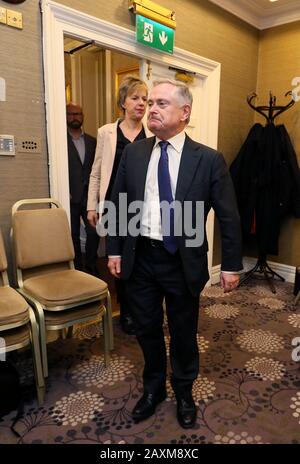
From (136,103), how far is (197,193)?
1.01 m

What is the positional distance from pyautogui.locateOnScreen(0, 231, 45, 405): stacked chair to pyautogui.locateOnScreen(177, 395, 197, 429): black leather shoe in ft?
2.25

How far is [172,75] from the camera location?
2.91 meters

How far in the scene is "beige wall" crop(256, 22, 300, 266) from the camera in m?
3.39

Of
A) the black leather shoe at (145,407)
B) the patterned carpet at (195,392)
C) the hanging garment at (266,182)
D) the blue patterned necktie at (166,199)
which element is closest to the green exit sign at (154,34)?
the hanging garment at (266,182)

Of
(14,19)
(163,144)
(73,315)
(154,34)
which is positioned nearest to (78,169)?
(154,34)

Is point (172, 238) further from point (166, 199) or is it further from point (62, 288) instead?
point (62, 288)

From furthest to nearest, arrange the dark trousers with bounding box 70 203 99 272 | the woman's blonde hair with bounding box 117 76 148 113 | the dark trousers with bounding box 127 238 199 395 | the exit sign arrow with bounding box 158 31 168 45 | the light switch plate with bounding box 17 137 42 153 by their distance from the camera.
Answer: the dark trousers with bounding box 70 203 99 272
the exit sign arrow with bounding box 158 31 168 45
the woman's blonde hair with bounding box 117 76 148 113
the light switch plate with bounding box 17 137 42 153
the dark trousers with bounding box 127 238 199 395

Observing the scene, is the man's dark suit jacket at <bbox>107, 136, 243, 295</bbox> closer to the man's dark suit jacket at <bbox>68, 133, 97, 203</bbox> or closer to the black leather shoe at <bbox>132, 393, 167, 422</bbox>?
the black leather shoe at <bbox>132, 393, 167, 422</bbox>

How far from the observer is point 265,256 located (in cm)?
359

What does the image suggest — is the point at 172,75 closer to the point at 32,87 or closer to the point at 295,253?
the point at 32,87

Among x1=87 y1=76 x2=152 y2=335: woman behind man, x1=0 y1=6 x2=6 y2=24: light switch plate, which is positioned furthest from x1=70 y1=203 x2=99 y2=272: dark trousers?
x1=0 y1=6 x2=6 y2=24: light switch plate

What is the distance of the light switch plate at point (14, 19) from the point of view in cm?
186

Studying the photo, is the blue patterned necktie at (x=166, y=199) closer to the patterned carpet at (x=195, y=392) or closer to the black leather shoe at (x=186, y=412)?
the black leather shoe at (x=186, y=412)

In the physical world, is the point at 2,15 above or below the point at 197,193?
above
